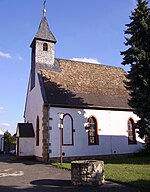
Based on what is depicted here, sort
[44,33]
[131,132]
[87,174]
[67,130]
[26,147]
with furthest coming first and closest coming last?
[44,33], [131,132], [26,147], [67,130], [87,174]

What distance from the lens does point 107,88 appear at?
2742cm

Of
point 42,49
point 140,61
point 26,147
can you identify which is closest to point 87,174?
point 140,61

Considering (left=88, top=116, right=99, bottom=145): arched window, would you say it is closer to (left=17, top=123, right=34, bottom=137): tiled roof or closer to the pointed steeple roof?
(left=17, top=123, right=34, bottom=137): tiled roof

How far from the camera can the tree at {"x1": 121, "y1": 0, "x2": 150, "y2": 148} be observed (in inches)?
720

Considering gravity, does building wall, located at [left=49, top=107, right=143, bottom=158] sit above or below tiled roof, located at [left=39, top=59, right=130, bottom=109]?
below

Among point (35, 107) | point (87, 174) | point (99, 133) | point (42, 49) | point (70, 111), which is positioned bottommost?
point (87, 174)

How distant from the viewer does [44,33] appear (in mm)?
27438

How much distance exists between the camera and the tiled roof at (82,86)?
23323 mm

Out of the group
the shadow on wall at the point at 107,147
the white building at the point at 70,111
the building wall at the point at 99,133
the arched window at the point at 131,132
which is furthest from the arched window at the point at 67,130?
the arched window at the point at 131,132

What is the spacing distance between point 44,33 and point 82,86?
742 centimetres

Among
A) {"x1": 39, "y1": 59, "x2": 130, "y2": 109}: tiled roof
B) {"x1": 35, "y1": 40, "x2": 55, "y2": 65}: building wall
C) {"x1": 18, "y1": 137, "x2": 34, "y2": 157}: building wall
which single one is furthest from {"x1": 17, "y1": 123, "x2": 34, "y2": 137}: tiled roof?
{"x1": 35, "y1": 40, "x2": 55, "y2": 65}: building wall

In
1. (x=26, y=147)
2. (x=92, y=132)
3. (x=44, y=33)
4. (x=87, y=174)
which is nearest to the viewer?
(x=87, y=174)

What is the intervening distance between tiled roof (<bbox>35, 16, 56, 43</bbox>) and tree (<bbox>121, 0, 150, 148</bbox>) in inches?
400

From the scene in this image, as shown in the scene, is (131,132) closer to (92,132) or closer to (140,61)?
(92,132)
